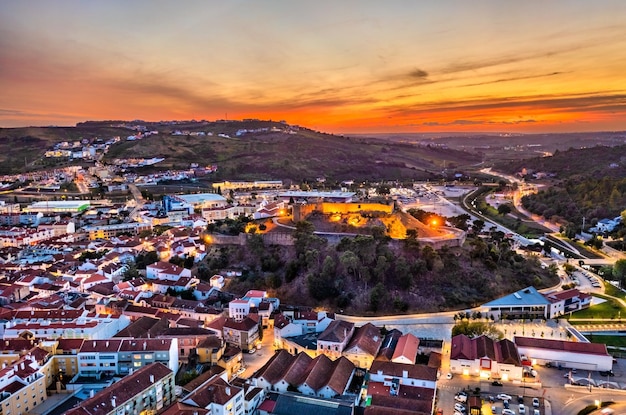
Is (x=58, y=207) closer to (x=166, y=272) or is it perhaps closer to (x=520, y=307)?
(x=166, y=272)

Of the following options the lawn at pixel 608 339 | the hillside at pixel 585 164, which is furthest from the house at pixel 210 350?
the hillside at pixel 585 164

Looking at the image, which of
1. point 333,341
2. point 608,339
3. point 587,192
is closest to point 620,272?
point 608,339

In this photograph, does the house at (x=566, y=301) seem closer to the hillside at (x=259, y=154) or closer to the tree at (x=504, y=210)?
the tree at (x=504, y=210)

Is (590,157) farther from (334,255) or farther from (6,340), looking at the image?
(6,340)

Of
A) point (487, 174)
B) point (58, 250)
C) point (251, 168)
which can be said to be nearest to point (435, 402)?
point (58, 250)

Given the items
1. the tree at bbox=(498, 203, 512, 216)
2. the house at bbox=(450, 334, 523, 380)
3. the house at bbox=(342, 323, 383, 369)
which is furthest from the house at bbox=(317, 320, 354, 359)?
the tree at bbox=(498, 203, 512, 216)
